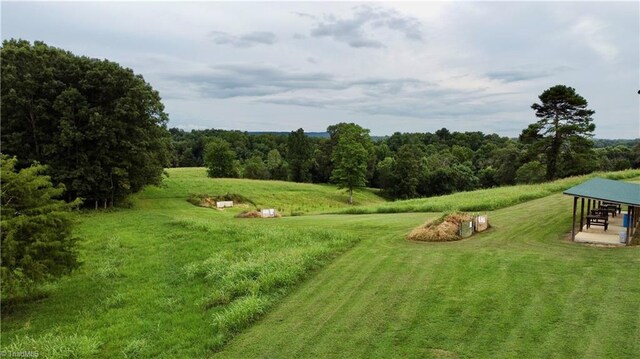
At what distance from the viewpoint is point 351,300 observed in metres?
11.1

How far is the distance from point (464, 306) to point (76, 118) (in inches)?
1300

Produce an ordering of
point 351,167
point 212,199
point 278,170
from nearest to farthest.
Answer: point 212,199 < point 351,167 < point 278,170

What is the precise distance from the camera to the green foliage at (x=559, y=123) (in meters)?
37.5

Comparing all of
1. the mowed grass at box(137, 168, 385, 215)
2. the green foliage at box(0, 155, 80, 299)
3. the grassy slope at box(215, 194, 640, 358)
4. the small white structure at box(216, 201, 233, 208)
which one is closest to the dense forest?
the mowed grass at box(137, 168, 385, 215)

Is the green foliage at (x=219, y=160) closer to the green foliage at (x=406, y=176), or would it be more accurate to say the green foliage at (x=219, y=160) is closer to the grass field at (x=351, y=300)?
the green foliage at (x=406, y=176)

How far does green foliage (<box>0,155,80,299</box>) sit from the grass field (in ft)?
Answer: 4.46

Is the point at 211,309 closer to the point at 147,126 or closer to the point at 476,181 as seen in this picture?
the point at 147,126

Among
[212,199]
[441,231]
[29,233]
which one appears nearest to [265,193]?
[212,199]

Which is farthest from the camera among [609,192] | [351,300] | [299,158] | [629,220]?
[299,158]

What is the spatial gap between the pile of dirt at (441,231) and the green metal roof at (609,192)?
3.81m

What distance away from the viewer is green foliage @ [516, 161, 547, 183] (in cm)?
6209

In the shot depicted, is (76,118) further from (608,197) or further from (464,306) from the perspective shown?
(608,197)

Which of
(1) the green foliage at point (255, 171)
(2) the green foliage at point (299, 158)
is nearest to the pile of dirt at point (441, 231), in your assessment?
(2) the green foliage at point (299, 158)

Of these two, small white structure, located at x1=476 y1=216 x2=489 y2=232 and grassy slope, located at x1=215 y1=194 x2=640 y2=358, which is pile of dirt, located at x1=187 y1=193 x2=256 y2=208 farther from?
grassy slope, located at x1=215 y1=194 x2=640 y2=358
